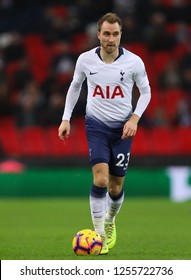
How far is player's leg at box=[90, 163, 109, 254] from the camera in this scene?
937 cm

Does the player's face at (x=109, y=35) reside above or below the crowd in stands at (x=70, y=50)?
above

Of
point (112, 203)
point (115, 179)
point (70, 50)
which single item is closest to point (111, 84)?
point (115, 179)

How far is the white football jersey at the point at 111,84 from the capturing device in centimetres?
962

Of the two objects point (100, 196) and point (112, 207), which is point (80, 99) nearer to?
point (112, 207)

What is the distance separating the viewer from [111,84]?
31.6ft

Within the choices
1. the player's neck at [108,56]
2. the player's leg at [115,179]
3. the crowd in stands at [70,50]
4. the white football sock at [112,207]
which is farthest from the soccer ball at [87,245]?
the crowd in stands at [70,50]

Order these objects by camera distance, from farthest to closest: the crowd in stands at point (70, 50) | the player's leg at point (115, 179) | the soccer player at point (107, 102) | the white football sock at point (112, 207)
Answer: the crowd in stands at point (70, 50) → the white football sock at point (112, 207) → the player's leg at point (115, 179) → the soccer player at point (107, 102)

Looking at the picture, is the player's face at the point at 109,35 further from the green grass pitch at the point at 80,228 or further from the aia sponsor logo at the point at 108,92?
the green grass pitch at the point at 80,228

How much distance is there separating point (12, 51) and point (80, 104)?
2745mm

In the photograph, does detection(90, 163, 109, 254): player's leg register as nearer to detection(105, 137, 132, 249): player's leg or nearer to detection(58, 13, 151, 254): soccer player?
detection(58, 13, 151, 254): soccer player

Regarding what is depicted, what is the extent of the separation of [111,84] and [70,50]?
11.5 meters

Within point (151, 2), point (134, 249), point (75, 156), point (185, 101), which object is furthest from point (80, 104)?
point (134, 249)

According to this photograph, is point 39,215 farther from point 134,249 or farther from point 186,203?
point 134,249

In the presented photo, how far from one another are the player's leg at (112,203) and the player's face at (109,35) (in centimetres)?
137
